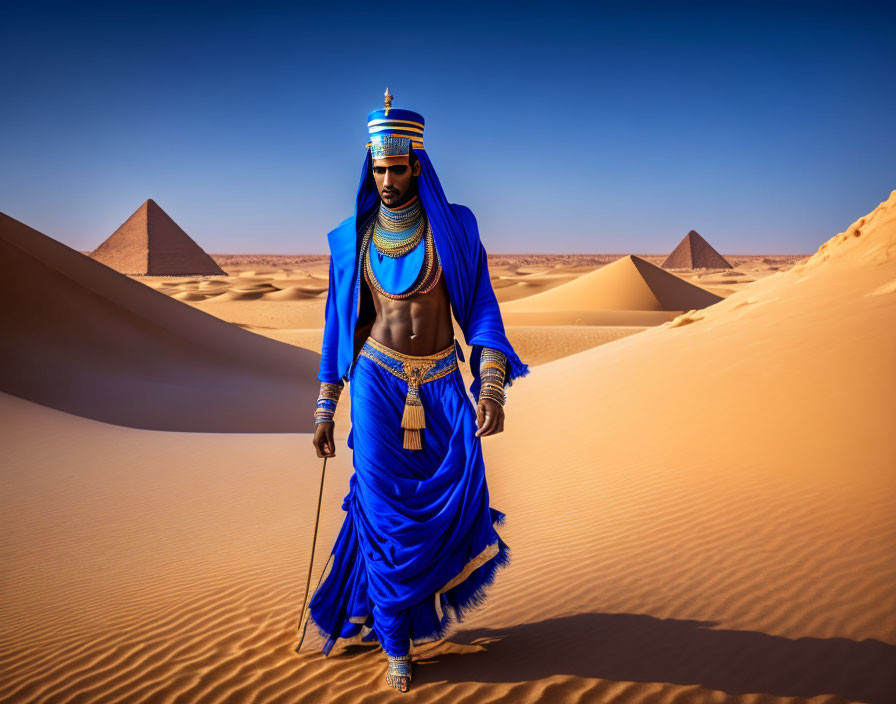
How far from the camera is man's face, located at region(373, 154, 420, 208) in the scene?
3287 millimetres

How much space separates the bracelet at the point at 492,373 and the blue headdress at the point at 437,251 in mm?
39

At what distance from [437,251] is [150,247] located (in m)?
70.2

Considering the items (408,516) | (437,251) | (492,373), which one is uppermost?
(437,251)

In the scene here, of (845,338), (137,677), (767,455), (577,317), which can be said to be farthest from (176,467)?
(577,317)

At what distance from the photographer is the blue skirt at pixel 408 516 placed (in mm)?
3105

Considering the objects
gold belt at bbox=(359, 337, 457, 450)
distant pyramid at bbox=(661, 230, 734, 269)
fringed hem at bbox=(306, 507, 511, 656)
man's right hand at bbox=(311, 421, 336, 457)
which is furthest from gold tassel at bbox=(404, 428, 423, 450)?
distant pyramid at bbox=(661, 230, 734, 269)

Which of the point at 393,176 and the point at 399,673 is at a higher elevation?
the point at 393,176

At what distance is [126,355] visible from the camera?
1648 centimetres

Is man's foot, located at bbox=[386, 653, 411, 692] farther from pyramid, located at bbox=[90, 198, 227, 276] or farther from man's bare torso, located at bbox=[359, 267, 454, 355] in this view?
pyramid, located at bbox=[90, 198, 227, 276]

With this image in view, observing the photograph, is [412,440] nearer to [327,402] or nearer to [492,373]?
[492,373]

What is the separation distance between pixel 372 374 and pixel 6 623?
289cm

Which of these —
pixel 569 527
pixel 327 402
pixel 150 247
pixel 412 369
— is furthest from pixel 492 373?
pixel 150 247

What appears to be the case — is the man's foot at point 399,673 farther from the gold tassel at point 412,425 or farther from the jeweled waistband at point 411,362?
the jeweled waistband at point 411,362

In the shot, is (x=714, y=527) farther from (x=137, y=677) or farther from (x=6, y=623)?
(x=6, y=623)
